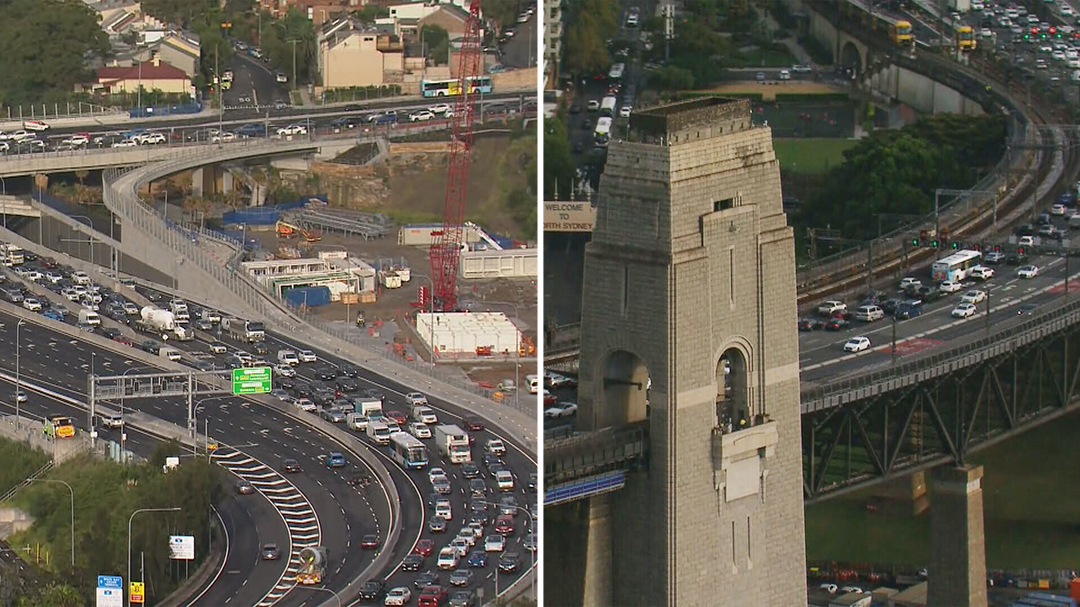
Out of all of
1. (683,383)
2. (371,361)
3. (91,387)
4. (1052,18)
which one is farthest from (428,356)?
(1052,18)

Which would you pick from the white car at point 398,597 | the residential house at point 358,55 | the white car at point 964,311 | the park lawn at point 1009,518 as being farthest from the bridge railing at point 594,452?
the residential house at point 358,55

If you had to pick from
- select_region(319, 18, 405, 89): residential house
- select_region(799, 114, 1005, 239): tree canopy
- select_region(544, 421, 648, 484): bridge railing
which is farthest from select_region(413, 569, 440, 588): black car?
select_region(319, 18, 405, 89): residential house

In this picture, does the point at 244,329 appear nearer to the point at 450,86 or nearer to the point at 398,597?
the point at 450,86

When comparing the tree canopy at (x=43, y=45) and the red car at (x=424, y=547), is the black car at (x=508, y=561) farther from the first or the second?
the tree canopy at (x=43, y=45)

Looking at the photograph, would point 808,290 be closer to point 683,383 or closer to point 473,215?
point 473,215

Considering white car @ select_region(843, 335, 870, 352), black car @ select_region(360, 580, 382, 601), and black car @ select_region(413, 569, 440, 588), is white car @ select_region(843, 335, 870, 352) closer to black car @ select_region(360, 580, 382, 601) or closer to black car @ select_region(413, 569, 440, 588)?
black car @ select_region(413, 569, 440, 588)
